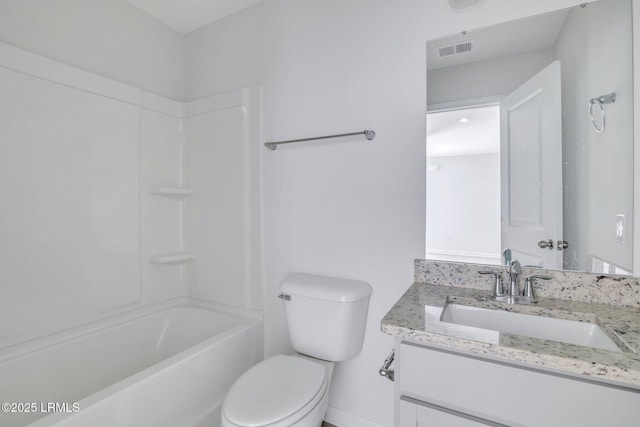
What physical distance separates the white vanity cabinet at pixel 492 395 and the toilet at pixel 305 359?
0.47 meters

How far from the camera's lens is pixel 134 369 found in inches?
71.3

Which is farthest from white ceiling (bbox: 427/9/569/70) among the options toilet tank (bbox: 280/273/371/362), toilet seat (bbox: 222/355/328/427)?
toilet seat (bbox: 222/355/328/427)

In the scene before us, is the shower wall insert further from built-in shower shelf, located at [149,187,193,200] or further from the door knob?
the door knob

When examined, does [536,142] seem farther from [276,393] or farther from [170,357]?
[170,357]

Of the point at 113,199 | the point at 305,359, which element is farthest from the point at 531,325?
the point at 113,199

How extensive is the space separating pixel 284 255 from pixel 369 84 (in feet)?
3.58

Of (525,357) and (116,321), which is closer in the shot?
(525,357)

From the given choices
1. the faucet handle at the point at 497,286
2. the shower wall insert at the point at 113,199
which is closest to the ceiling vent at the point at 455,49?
the faucet handle at the point at 497,286

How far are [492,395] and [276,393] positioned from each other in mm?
811

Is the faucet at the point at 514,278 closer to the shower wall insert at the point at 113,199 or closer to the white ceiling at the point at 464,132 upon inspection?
the white ceiling at the point at 464,132

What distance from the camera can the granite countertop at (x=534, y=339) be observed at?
0.68 metres

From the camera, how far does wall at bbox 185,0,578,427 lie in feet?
4.76

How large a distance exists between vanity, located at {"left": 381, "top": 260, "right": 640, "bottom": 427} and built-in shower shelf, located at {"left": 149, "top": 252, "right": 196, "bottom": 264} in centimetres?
166

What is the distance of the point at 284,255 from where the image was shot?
1.85 metres
